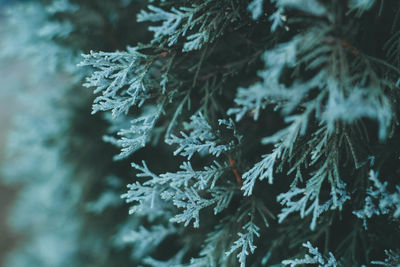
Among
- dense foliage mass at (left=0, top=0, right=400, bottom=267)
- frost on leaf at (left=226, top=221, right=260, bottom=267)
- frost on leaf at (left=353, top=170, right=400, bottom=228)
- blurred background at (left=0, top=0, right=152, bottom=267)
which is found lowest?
frost on leaf at (left=353, top=170, right=400, bottom=228)

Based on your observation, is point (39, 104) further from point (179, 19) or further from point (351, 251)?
point (351, 251)

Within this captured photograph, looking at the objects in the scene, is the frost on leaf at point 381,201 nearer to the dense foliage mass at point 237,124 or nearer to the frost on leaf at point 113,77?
the dense foliage mass at point 237,124

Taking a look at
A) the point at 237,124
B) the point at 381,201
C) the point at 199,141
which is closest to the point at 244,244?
the point at 199,141

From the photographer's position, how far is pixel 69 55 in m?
2.77

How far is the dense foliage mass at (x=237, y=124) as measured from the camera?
1423 mm

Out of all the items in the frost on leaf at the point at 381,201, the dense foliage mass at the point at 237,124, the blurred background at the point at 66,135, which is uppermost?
the blurred background at the point at 66,135

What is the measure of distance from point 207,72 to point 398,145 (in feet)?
4.20

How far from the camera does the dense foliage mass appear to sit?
1423mm

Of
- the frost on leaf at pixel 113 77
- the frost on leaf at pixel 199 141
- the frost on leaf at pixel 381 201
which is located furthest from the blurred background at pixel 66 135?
the frost on leaf at pixel 381 201

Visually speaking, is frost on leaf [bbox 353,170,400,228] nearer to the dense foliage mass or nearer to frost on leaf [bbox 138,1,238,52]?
the dense foliage mass

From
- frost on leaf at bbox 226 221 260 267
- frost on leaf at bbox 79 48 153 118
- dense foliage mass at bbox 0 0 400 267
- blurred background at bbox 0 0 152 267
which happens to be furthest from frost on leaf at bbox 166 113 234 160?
blurred background at bbox 0 0 152 267

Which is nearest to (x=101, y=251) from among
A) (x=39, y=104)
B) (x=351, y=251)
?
(x=39, y=104)

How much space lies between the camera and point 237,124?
226cm

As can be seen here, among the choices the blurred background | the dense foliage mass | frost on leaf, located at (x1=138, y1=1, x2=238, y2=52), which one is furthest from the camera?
the blurred background
